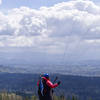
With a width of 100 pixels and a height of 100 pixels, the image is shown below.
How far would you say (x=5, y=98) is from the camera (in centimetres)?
5828

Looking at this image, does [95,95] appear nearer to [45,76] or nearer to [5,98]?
[5,98]

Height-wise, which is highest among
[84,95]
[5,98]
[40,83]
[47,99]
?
[40,83]

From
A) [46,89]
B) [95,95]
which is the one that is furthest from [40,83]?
[95,95]

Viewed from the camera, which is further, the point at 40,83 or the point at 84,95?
the point at 84,95

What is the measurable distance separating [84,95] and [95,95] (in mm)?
8701

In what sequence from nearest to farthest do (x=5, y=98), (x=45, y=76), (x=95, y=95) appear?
1. (x=45, y=76)
2. (x=5, y=98)
3. (x=95, y=95)

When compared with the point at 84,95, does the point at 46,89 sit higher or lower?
higher

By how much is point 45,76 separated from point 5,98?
4996 cm

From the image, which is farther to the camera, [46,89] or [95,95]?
[95,95]

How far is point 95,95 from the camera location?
16612cm

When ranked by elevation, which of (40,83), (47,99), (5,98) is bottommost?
(5,98)

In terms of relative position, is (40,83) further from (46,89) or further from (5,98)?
(5,98)

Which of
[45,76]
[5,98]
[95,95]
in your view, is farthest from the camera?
[95,95]

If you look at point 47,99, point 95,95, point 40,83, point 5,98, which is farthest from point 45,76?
point 95,95
